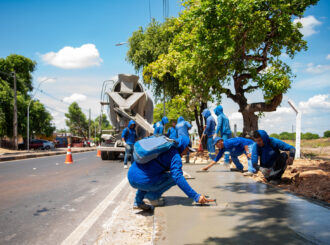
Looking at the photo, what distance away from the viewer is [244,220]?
350 cm

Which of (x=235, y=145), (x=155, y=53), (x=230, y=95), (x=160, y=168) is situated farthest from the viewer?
(x=155, y=53)

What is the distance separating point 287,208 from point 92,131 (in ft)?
305

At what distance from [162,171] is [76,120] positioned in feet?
271

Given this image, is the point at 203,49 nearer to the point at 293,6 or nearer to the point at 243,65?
the point at 243,65

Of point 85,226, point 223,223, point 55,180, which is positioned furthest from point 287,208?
point 55,180

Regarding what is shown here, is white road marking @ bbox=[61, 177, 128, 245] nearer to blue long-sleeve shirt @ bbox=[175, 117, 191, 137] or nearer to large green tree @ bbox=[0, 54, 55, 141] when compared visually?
blue long-sleeve shirt @ bbox=[175, 117, 191, 137]

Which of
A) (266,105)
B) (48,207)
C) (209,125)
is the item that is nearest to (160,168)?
(48,207)

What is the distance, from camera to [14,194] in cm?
590

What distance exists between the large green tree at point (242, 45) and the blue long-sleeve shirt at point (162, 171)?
7080 millimetres

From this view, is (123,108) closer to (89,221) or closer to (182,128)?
(182,128)

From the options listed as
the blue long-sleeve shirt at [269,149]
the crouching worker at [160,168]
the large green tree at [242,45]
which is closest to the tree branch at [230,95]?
the large green tree at [242,45]

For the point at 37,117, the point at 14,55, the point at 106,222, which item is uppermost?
the point at 14,55

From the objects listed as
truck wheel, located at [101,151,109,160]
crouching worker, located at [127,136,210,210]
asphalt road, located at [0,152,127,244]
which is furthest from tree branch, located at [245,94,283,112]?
crouching worker, located at [127,136,210,210]

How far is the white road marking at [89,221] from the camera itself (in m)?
3.33
